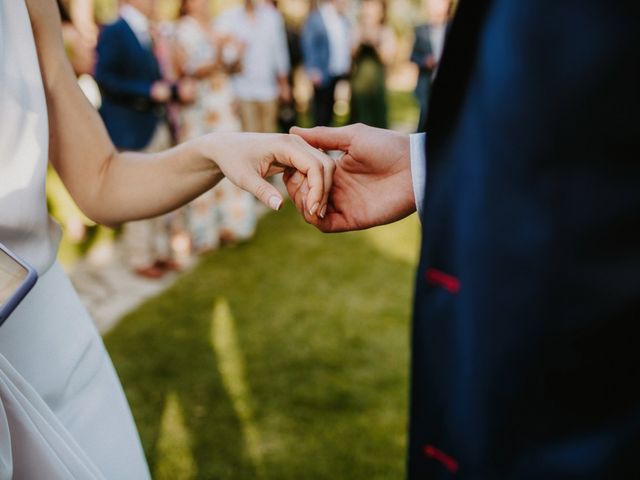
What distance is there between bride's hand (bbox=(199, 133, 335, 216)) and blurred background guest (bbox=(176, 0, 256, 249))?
3.74 metres

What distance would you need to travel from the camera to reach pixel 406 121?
13211 mm

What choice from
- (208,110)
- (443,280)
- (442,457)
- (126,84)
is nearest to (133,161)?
(443,280)

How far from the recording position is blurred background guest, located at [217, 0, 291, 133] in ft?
22.9

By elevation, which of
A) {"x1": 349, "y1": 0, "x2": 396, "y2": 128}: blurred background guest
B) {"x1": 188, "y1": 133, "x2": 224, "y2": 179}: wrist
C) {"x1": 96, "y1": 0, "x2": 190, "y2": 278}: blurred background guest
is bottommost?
{"x1": 349, "y1": 0, "x2": 396, "y2": 128}: blurred background guest

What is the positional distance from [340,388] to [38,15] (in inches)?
108

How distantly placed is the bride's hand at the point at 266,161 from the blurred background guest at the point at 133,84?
3.49m

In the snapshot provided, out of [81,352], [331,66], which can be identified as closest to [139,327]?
[81,352]

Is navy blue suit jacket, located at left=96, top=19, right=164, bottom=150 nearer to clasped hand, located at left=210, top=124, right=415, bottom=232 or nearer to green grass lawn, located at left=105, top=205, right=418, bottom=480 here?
green grass lawn, located at left=105, top=205, right=418, bottom=480

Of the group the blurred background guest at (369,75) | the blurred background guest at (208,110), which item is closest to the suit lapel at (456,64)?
the blurred background guest at (208,110)

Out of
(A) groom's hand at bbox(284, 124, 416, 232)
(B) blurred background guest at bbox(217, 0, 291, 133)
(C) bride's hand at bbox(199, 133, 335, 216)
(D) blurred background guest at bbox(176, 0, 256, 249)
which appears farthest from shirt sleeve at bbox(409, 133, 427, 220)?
(B) blurred background guest at bbox(217, 0, 291, 133)

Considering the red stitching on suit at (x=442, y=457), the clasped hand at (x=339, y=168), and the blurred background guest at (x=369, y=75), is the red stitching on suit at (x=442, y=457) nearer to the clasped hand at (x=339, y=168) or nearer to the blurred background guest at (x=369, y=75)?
the clasped hand at (x=339, y=168)

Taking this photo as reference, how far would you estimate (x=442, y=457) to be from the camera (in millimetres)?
1025

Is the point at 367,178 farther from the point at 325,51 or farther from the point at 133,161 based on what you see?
the point at 325,51

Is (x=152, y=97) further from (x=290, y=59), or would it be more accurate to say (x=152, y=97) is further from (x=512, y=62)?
(x=290, y=59)
